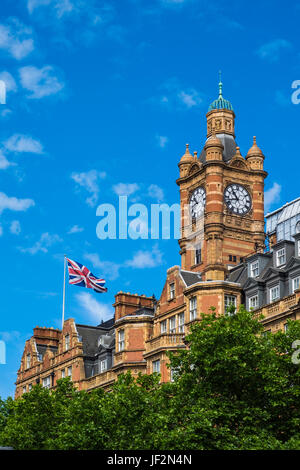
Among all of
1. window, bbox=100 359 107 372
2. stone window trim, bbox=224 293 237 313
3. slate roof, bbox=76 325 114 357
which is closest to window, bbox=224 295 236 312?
stone window trim, bbox=224 293 237 313

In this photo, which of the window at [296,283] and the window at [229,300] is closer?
the window at [296,283]

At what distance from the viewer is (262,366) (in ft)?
177

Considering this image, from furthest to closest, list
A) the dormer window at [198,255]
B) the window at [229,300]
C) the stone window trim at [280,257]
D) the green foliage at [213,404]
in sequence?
the dormer window at [198,255]
the window at [229,300]
the stone window trim at [280,257]
the green foliage at [213,404]

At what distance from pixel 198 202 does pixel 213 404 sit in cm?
4229

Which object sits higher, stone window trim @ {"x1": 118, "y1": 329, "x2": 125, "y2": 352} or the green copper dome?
the green copper dome

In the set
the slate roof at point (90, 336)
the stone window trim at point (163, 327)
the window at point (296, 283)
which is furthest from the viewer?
the slate roof at point (90, 336)

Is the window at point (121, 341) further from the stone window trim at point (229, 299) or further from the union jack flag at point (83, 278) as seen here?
the stone window trim at point (229, 299)

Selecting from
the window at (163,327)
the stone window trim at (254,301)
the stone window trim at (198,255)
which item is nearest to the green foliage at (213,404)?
the stone window trim at (254,301)

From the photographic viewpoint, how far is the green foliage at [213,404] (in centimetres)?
5197

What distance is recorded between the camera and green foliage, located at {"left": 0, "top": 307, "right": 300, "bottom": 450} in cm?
5197

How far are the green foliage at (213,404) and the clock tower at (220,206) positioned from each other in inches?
1187

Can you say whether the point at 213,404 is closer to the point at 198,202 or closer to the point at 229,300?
the point at 229,300

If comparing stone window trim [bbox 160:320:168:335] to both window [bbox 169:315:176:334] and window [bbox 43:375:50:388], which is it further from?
window [bbox 43:375:50:388]
